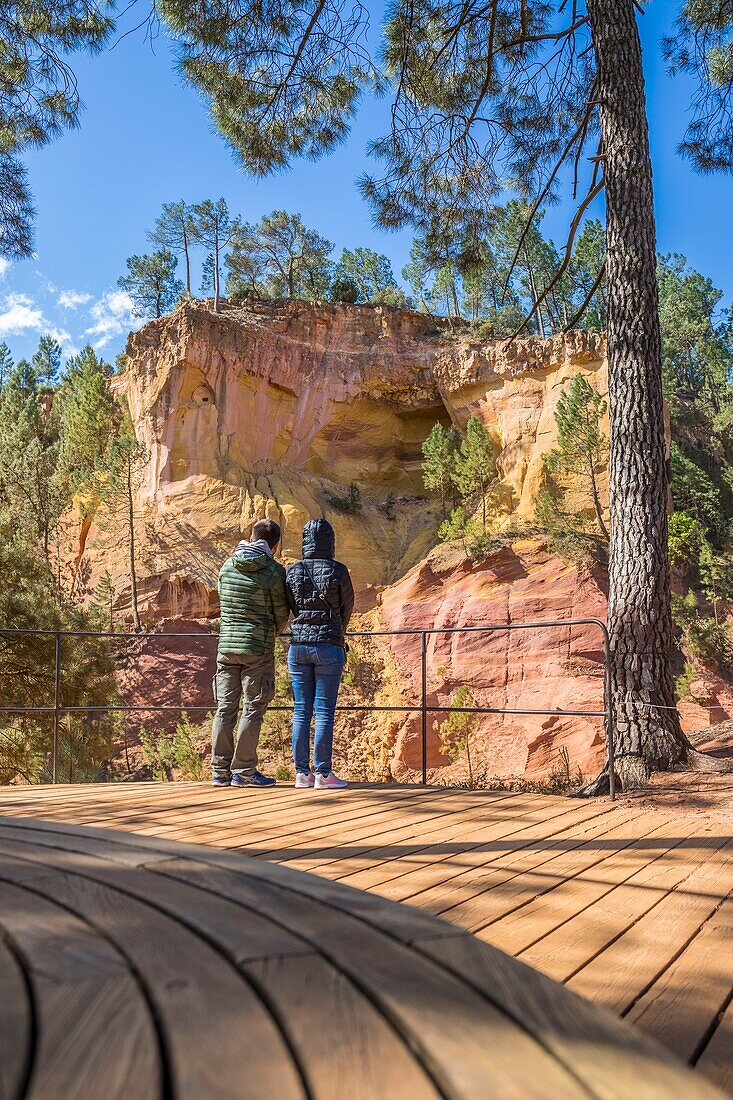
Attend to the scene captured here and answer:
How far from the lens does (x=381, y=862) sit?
2.80 m

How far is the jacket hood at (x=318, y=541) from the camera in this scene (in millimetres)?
4730

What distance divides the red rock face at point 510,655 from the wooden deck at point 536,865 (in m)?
12.3

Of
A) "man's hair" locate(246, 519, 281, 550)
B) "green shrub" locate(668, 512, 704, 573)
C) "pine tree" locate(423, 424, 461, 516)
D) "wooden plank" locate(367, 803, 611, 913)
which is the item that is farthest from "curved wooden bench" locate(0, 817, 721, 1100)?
"pine tree" locate(423, 424, 461, 516)

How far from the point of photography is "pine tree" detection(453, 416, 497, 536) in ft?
69.6

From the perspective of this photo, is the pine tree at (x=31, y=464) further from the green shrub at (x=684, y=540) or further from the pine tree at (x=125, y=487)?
the green shrub at (x=684, y=540)

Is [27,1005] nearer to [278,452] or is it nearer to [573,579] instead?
[573,579]

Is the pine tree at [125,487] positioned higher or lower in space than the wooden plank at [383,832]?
higher

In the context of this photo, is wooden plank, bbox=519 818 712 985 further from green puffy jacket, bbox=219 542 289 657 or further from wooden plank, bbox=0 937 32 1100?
green puffy jacket, bbox=219 542 289 657

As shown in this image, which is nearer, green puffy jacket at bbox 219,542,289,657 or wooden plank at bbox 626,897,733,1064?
wooden plank at bbox 626,897,733,1064

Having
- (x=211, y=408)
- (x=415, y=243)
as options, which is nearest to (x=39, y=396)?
(x=211, y=408)

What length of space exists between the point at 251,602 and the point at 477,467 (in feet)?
56.4

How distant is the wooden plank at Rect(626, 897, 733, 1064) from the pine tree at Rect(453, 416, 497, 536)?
1927cm

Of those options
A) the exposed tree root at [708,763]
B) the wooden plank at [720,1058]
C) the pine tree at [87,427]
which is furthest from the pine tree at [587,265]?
the wooden plank at [720,1058]

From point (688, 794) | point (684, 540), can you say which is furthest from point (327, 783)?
point (684, 540)
